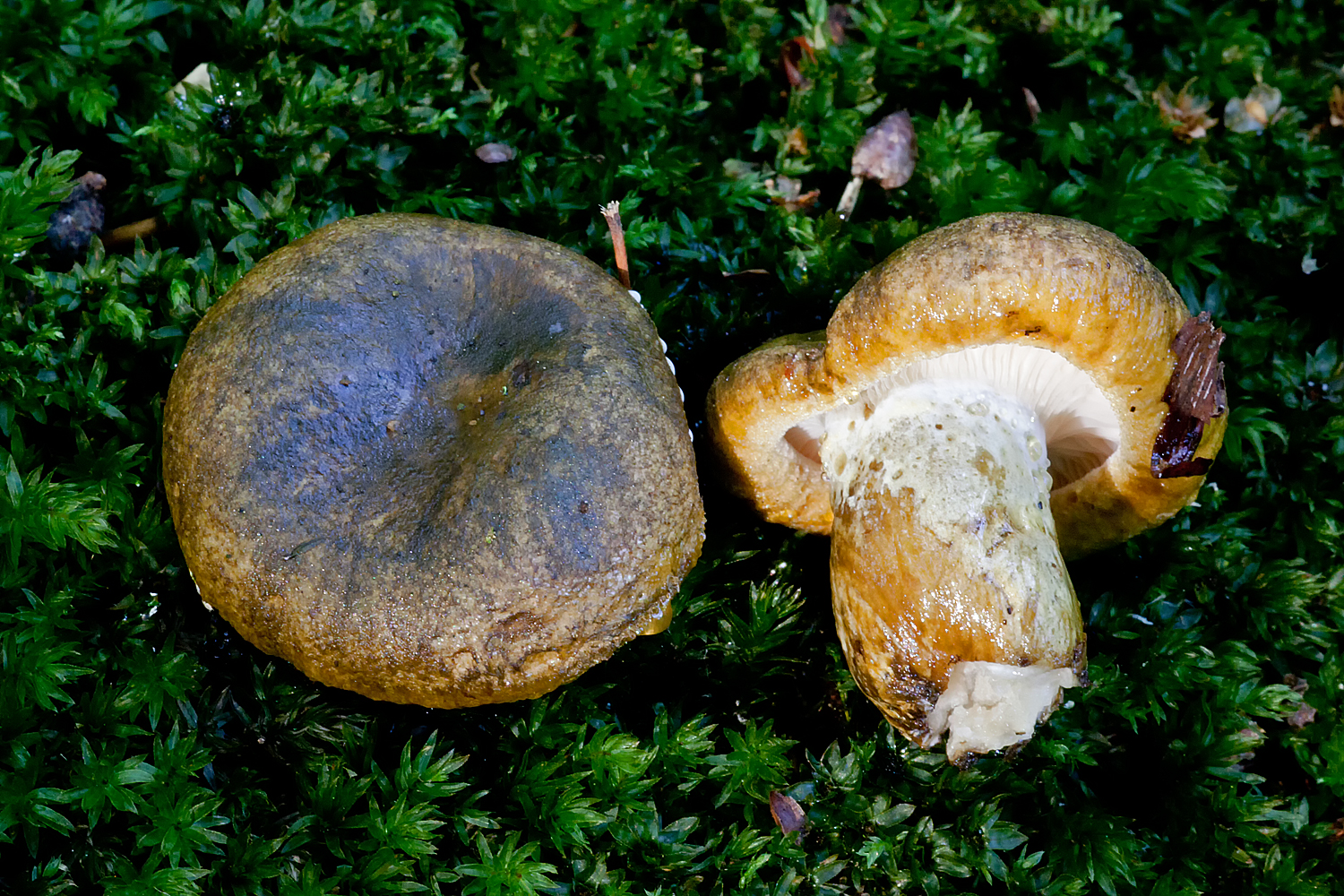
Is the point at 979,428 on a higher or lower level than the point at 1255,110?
lower

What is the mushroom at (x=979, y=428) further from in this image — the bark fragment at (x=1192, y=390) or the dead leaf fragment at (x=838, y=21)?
the dead leaf fragment at (x=838, y=21)

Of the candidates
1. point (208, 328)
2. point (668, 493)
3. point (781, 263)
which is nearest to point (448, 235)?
point (208, 328)

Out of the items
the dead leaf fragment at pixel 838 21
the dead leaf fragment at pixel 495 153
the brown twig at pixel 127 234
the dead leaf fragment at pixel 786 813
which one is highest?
the dead leaf fragment at pixel 838 21

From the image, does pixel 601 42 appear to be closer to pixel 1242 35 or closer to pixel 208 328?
pixel 208 328

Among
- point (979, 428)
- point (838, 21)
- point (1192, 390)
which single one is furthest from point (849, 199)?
point (1192, 390)

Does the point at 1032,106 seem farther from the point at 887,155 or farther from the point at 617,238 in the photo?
the point at 617,238

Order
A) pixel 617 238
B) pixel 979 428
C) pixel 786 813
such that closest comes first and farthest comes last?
pixel 979 428 < pixel 786 813 < pixel 617 238

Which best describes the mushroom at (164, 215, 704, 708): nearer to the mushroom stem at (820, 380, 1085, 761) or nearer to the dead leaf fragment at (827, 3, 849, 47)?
the mushroom stem at (820, 380, 1085, 761)

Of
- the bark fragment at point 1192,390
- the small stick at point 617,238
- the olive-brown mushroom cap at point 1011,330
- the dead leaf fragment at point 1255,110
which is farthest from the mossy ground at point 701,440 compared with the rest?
the bark fragment at point 1192,390
